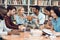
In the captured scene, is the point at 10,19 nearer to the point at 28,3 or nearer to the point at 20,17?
the point at 20,17

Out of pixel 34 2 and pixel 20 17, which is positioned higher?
pixel 34 2

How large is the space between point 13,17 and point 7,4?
21cm

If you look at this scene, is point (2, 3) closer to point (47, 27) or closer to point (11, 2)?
point (11, 2)

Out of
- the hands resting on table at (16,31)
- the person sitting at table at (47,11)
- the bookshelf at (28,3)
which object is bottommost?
the hands resting on table at (16,31)

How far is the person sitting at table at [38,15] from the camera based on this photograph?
248cm

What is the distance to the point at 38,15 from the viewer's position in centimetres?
250

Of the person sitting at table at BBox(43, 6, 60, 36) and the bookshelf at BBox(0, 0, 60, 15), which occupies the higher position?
the bookshelf at BBox(0, 0, 60, 15)

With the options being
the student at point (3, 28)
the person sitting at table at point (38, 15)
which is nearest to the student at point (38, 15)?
the person sitting at table at point (38, 15)

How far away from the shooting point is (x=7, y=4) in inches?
95.5

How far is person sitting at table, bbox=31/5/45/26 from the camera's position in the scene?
2480 millimetres

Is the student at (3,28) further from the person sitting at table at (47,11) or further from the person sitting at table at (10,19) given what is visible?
the person sitting at table at (47,11)

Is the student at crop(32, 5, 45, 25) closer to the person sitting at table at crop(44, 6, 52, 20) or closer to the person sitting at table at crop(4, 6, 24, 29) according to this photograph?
the person sitting at table at crop(44, 6, 52, 20)

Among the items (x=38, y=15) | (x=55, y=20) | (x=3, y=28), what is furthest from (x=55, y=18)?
(x=3, y=28)

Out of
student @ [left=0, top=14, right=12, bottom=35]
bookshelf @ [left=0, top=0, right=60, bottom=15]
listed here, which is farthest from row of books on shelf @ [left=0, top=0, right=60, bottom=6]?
student @ [left=0, top=14, right=12, bottom=35]
